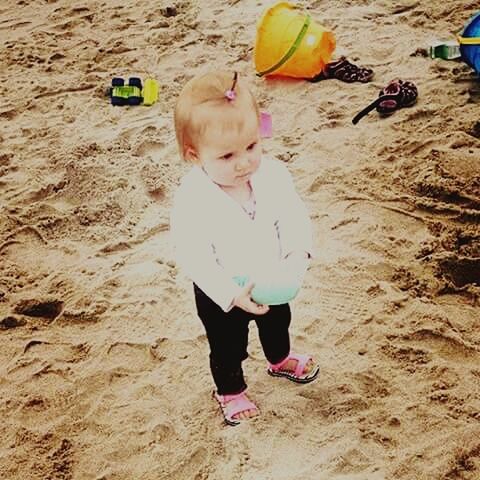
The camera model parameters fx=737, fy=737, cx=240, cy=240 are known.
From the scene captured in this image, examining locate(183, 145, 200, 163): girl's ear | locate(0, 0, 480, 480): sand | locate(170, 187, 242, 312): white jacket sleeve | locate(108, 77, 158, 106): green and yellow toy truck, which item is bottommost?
locate(0, 0, 480, 480): sand

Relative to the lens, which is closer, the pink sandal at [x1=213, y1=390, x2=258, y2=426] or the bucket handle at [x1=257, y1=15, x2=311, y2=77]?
the pink sandal at [x1=213, y1=390, x2=258, y2=426]

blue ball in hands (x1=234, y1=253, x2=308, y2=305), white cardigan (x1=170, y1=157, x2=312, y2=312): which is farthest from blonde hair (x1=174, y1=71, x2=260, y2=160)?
blue ball in hands (x1=234, y1=253, x2=308, y2=305)

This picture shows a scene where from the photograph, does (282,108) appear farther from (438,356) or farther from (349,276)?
(438,356)

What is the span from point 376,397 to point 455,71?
6.83ft

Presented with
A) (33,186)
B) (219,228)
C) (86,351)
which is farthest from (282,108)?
(219,228)

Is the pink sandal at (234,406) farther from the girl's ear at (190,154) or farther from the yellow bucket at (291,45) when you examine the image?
the yellow bucket at (291,45)

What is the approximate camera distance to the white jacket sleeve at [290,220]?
5.72ft

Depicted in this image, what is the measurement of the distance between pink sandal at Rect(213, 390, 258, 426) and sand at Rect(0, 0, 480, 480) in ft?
0.11

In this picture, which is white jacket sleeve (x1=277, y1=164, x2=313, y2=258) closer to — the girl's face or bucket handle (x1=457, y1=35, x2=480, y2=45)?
the girl's face

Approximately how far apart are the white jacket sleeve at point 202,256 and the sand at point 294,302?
0.57 meters

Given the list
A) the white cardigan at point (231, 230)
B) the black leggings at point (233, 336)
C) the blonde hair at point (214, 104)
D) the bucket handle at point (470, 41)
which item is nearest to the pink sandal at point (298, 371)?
the black leggings at point (233, 336)

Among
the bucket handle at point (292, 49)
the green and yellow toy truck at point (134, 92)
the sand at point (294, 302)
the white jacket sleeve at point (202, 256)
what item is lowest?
the sand at point (294, 302)

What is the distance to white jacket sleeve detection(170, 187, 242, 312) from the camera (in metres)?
1.67

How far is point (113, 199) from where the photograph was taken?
3139mm
